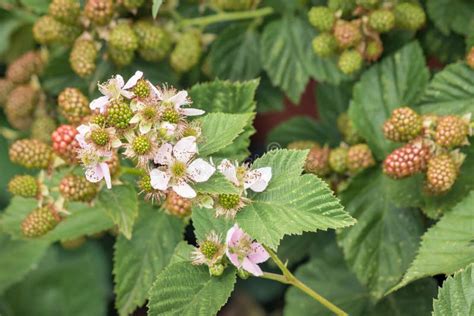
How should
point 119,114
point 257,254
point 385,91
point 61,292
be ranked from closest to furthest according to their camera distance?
1. point 119,114
2. point 257,254
3. point 385,91
4. point 61,292

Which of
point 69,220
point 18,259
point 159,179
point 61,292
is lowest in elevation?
point 61,292

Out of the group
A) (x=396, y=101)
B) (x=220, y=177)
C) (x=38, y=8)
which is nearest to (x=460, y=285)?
(x=220, y=177)

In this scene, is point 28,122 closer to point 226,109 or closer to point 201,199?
point 226,109

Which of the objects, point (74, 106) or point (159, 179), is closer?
point (159, 179)

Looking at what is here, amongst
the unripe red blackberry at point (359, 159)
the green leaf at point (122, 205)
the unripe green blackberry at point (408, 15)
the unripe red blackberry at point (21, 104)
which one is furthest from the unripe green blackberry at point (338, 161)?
the unripe red blackberry at point (21, 104)

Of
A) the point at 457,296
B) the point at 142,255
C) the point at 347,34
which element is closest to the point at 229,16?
the point at 347,34

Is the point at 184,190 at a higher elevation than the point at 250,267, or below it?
higher

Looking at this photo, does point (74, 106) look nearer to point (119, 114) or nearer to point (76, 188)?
point (76, 188)
